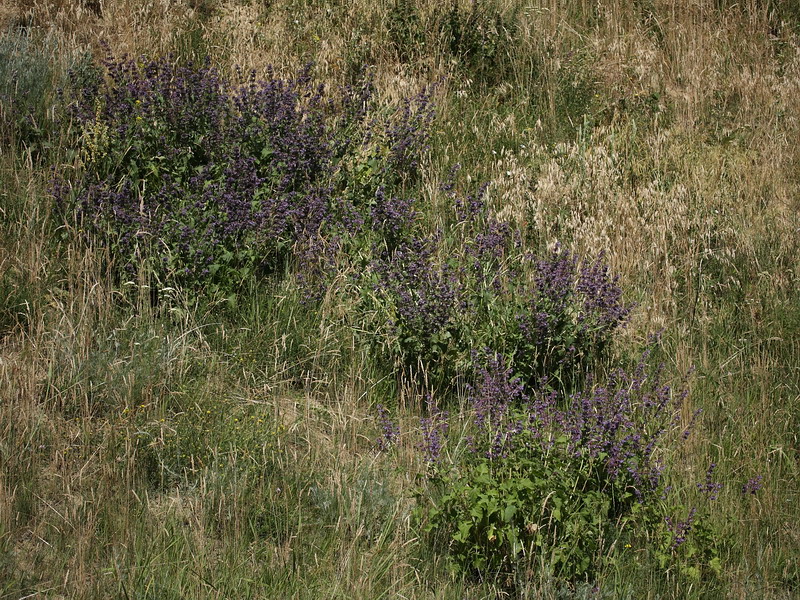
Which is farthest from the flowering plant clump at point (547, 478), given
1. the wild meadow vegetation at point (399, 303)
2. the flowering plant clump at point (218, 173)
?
the flowering plant clump at point (218, 173)

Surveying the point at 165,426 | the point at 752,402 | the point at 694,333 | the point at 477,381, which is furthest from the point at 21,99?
the point at 752,402

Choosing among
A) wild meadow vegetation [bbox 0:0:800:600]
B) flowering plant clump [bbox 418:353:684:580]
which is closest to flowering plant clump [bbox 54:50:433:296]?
wild meadow vegetation [bbox 0:0:800:600]

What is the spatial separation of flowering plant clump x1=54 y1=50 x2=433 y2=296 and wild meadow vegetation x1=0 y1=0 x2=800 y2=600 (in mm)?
30

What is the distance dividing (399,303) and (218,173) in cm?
167

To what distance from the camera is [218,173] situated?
5.76 metres

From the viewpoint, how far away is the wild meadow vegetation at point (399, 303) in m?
3.73

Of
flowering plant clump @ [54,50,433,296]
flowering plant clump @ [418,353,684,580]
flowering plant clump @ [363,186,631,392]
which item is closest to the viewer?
flowering plant clump @ [418,353,684,580]

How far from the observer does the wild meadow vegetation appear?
3729 mm

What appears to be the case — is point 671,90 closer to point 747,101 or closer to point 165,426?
point 747,101

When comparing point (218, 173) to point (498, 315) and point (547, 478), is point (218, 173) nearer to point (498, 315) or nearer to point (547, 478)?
point (498, 315)

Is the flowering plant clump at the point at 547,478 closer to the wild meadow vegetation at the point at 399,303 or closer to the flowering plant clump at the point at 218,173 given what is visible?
the wild meadow vegetation at the point at 399,303

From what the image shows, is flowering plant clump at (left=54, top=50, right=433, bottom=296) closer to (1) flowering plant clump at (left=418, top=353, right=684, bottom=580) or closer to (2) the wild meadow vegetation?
(2) the wild meadow vegetation

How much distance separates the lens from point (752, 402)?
15.8 ft

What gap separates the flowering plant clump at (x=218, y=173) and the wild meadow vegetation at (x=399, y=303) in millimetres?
30
